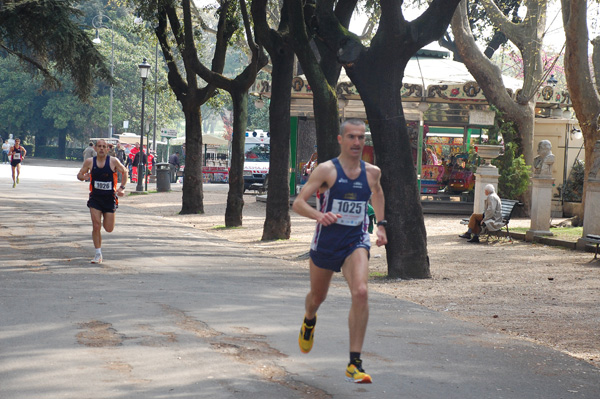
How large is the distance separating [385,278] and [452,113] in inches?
653

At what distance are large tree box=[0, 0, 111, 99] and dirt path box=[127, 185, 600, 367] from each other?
17.0 ft

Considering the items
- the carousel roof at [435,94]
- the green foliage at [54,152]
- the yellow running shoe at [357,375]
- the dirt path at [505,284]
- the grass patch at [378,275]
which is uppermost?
the carousel roof at [435,94]

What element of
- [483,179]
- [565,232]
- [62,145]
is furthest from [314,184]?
[62,145]

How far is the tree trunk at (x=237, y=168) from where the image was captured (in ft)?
73.2

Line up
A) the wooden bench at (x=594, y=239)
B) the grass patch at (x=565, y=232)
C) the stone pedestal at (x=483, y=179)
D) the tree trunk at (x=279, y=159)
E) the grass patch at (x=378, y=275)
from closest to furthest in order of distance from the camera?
the grass patch at (x=378, y=275)
the wooden bench at (x=594, y=239)
the tree trunk at (x=279, y=159)
the grass patch at (x=565, y=232)
the stone pedestal at (x=483, y=179)

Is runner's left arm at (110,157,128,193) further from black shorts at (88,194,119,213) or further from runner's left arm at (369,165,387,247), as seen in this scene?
runner's left arm at (369,165,387,247)

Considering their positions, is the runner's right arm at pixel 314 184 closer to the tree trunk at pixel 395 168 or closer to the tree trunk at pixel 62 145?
the tree trunk at pixel 395 168

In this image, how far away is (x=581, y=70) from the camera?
20938mm

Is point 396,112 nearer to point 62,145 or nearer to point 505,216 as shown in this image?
point 505,216

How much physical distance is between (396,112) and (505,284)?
302 cm

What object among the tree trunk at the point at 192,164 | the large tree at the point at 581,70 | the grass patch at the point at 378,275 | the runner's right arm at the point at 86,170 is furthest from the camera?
the tree trunk at the point at 192,164

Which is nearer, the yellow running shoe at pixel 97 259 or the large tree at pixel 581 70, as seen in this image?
the yellow running shoe at pixel 97 259

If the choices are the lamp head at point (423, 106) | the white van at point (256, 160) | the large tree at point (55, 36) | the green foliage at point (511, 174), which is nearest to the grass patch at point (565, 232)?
the green foliage at point (511, 174)

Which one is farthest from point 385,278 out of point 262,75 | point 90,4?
point 90,4
